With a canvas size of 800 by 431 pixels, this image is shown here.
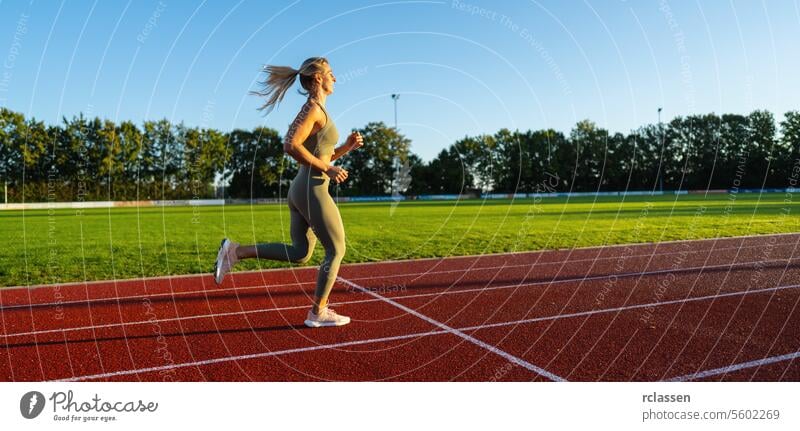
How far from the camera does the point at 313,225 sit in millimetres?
5207

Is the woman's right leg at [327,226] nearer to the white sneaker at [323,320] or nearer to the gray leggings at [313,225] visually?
the gray leggings at [313,225]

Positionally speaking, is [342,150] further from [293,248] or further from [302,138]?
[293,248]

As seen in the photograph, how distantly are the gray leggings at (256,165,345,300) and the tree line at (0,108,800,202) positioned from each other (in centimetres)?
4278

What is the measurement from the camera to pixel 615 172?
8244 centimetres

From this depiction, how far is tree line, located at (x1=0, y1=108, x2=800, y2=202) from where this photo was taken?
63.1 metres

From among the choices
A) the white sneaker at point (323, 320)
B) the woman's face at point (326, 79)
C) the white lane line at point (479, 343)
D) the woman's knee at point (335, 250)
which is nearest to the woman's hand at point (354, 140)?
the woman's face at point (326, 79)

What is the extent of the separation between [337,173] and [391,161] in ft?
218

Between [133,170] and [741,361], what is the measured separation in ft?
243

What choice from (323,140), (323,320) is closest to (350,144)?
(323,140)

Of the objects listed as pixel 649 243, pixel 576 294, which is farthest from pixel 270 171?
pixel 576 294

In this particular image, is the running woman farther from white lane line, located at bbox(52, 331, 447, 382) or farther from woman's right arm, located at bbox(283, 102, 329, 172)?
white lane line, located at bbox(52, 331, 447, 382)
